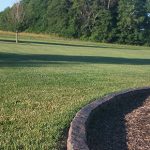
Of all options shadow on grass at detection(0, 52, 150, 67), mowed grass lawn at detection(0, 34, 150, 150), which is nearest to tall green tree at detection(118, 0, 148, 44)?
shadow on grass at detection(0, 52, 150, 67)

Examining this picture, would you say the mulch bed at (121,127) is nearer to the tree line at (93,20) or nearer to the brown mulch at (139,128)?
the brown mulch at (139,128)

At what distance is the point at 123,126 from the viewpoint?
332 inches

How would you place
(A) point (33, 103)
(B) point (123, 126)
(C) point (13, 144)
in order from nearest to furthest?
(C) point (13, 144)
(B) point (123, 126)
(A) point (33, 103)

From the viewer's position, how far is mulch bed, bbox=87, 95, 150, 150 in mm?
7146

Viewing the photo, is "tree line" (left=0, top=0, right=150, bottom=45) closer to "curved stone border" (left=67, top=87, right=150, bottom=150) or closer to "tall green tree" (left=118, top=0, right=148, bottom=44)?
"tall green tree" (left=118, top=0, right=148, bottom=44)

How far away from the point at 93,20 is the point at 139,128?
83.8 meters

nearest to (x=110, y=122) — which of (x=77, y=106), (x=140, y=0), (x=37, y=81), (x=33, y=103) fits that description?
(x=77, y=106)

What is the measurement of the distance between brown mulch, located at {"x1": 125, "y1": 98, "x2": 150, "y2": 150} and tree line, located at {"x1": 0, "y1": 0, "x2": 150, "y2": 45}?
7341 cm

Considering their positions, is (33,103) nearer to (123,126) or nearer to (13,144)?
(123,126)

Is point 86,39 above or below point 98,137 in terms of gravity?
below

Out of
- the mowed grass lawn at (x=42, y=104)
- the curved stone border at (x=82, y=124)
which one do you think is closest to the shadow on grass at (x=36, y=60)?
the mowed grass lawn at (x=42, y=104)

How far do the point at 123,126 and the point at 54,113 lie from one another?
1.18 metres

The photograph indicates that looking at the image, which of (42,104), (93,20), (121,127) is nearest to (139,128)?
(121,127)

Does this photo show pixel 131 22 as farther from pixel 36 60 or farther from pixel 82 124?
pixel 82 124
